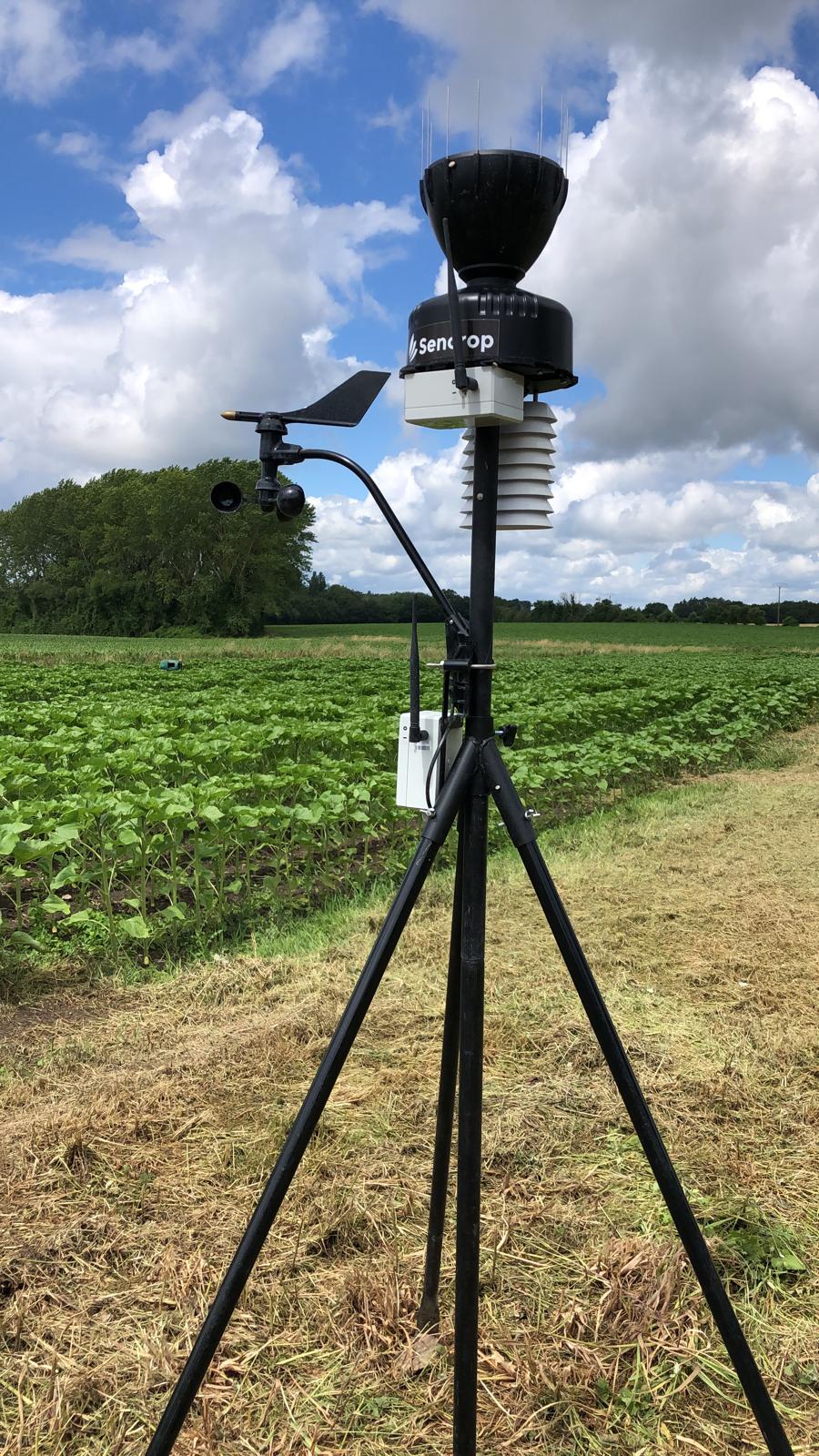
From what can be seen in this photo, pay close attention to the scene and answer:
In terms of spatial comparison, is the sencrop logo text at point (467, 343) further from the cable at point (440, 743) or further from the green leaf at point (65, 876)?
the green leaf at point (65, 876)

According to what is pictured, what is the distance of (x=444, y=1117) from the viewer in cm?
209

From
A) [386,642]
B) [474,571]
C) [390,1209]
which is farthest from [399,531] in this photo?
[386,642]

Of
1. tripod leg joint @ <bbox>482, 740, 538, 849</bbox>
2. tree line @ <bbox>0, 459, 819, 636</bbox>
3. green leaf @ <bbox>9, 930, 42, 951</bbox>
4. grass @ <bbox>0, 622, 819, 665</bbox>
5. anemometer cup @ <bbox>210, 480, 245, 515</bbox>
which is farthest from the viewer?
tree line @ <bbox>0, 459, 819, 636</bbox>

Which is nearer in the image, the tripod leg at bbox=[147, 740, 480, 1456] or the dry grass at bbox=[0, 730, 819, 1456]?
the tripod leg at bbox=[147, 740, 480, 1456]

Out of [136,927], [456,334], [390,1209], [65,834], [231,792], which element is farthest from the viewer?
[231,792]

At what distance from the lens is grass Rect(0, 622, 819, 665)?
109 ft

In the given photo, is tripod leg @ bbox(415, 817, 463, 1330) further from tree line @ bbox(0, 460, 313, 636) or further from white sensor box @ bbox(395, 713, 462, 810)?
tree line @ bbox(0, 460, 313, 636)

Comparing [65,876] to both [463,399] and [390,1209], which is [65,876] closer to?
[390,1209]

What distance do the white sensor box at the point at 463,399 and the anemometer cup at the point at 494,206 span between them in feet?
0.76

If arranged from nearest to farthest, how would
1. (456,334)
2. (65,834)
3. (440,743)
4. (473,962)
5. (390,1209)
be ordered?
(456,334), (473,962), (440,743), (390,1209), (65,834)

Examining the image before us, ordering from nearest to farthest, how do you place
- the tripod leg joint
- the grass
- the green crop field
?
1. the tripod leg joint
2. the green crop field
3. the grass

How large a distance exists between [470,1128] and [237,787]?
12.8 feet

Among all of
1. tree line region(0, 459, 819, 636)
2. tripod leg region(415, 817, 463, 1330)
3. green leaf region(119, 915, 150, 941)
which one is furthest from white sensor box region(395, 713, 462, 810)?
tree line region(0, 459, 819, 636)

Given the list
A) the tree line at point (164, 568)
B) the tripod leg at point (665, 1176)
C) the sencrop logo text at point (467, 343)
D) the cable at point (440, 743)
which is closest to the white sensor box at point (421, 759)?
the cable at point (440, 743)
